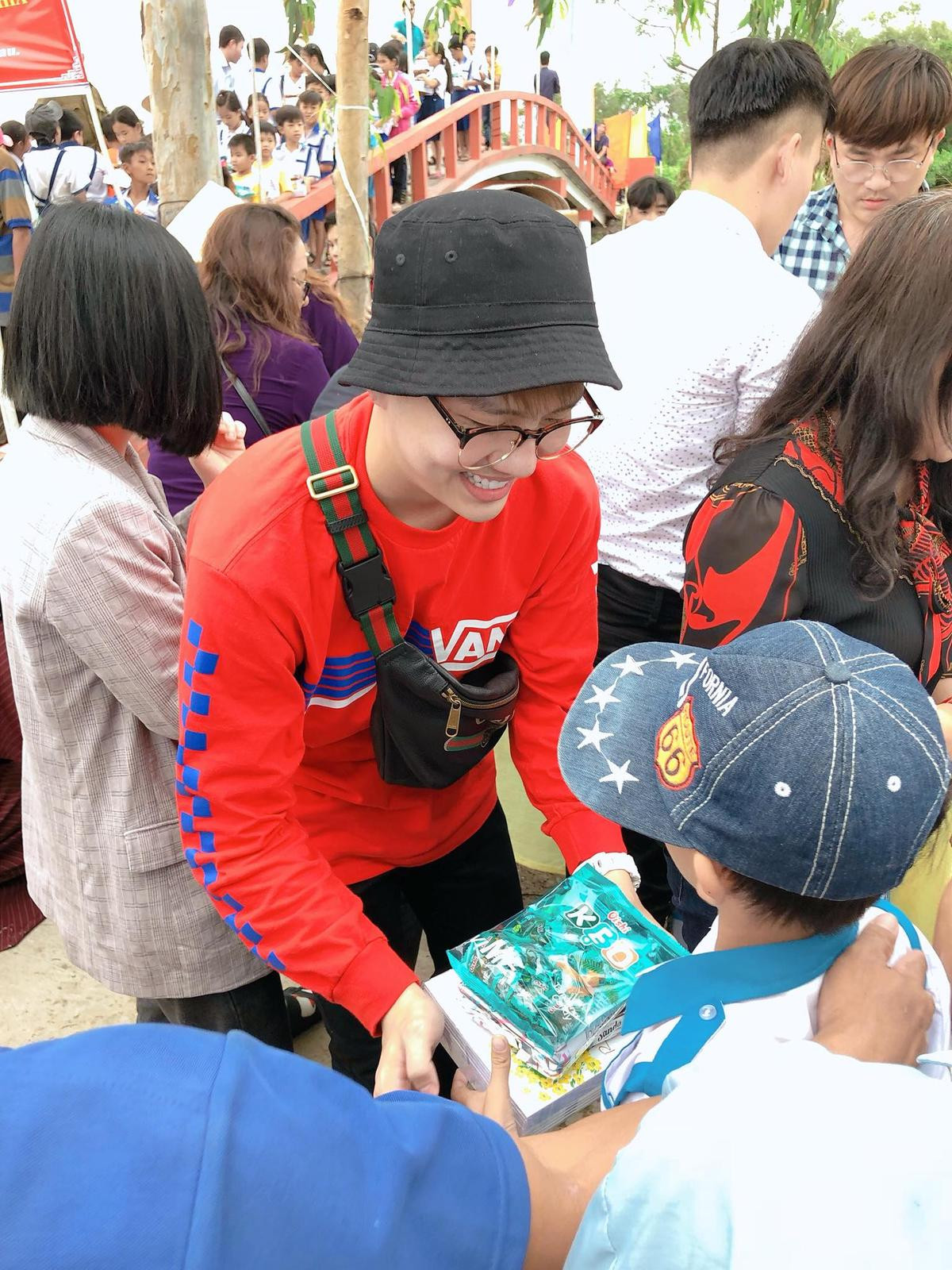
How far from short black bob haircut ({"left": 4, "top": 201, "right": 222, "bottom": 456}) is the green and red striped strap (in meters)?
0.35

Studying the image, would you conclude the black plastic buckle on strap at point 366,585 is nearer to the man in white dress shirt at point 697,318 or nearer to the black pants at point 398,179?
the man in white dress shirt at point 697,318

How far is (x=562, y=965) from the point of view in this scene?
1278 millimetres

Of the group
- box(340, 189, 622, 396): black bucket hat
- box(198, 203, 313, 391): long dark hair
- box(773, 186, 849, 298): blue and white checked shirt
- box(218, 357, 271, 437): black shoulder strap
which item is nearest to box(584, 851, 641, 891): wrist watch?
box(340, 189, 622, 396): black bucket hat

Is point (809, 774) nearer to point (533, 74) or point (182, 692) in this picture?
point (182, 692)

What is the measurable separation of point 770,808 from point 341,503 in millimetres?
676

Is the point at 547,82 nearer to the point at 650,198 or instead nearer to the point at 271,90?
the point at 271,90

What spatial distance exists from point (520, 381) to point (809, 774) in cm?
53

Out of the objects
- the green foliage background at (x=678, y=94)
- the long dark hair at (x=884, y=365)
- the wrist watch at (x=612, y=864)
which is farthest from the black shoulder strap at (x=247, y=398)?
the green foliage background at (x=678, y=94)

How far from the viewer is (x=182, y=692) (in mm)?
1309

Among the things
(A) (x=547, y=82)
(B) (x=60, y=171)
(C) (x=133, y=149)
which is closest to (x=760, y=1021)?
(B) (x=60, y=171)

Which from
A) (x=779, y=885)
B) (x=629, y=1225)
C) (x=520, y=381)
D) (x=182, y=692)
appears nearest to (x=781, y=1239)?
(x=629, y=1225)

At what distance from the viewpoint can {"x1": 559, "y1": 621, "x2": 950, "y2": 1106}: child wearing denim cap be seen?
3.14 ft

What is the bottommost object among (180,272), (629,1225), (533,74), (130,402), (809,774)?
(629,1225)

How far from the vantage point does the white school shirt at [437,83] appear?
1275cm
